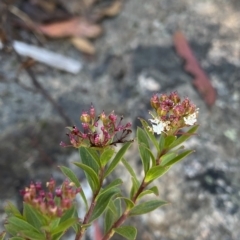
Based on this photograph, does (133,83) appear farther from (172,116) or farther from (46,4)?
(172,116)

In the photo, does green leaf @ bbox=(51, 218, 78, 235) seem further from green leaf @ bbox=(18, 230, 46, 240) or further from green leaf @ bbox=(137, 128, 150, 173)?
green leaf @ bbox=(137, 128, 150, 173)

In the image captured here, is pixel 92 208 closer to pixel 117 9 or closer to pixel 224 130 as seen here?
pixel 224 130

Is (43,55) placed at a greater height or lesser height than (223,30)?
greater

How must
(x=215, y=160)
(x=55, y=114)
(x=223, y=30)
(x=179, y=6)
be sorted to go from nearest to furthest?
(x=215, y=160), (x=55, y=114), (x=223, y=30), (x=179, y=6)

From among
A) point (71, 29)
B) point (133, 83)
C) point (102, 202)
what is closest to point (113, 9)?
point (71, 29)

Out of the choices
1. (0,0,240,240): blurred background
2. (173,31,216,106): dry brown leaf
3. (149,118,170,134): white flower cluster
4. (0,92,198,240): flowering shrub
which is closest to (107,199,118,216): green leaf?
(0,92,198,240): flowering shrub

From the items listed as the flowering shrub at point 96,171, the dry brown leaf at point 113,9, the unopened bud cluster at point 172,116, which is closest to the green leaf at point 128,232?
the flowering shrub at point 96,171

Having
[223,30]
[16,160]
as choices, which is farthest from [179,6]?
[16,160]

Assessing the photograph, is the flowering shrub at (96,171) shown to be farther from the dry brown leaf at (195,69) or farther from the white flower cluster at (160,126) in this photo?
the dry brown leaf at (195,69)
